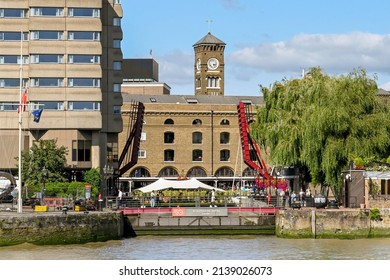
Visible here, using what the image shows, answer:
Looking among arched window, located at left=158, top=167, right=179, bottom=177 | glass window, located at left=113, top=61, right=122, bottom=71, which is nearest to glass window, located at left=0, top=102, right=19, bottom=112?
glass window, located at left=113, top=61, right=122, bottom=71

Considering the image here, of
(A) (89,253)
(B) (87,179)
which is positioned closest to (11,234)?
(A) (89,253)

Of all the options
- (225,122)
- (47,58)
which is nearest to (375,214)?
(47,58)

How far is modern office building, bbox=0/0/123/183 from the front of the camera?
98750mm

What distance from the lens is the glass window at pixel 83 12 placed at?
326ft

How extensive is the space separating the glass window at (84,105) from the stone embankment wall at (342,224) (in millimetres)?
33575

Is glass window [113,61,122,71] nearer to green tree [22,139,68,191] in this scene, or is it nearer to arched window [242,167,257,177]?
green tree [22,139,68,191]

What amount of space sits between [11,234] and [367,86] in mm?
29281

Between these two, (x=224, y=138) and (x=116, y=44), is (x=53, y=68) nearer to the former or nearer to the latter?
(x=116, y=44)

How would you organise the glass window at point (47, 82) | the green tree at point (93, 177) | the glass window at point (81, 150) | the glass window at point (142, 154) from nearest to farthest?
1. the green tree at point (93, 177)
2. the glass window at point (47, 82)
3. the glass window at point (81, 150)
4. the glass window at point (142, 154)

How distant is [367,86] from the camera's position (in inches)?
3142

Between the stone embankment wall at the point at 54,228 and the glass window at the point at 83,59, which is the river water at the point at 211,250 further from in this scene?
the glass window at the point at 83,59

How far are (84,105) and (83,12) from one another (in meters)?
8.01

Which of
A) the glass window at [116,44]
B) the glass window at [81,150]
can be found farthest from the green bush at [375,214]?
the glass window at [116,44]
